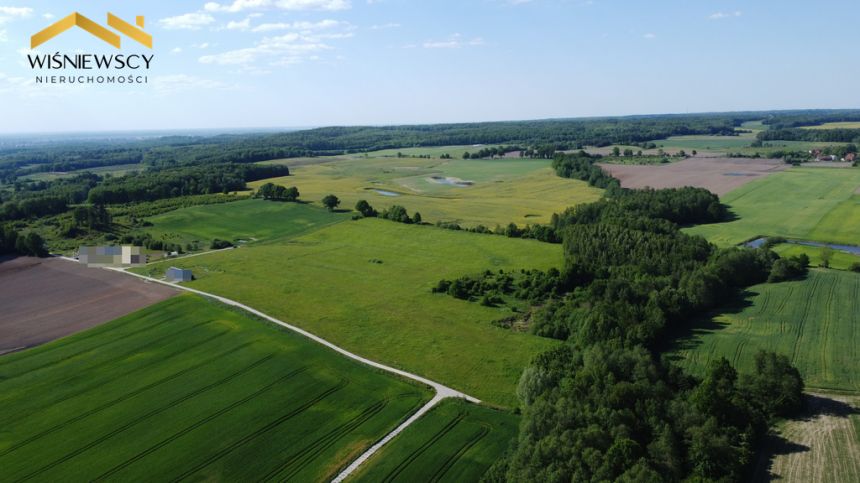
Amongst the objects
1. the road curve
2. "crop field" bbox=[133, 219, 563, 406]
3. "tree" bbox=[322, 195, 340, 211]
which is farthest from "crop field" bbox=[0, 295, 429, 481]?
"tree" bbox=[322, 195, 340, 211]

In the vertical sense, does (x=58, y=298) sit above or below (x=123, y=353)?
above

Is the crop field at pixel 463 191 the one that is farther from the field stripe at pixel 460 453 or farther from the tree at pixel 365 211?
the field stripe at pixel 460 453

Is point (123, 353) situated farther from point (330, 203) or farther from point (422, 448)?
point (330, 203)

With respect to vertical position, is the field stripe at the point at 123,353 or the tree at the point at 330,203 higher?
the tree at the point at 330,203

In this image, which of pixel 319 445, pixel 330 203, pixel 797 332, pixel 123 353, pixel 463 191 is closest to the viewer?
pixel 319 445

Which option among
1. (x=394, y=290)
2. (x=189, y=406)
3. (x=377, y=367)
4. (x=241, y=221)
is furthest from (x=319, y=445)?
(x=241, y=221)

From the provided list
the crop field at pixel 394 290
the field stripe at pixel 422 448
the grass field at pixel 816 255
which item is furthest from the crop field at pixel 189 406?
the grass field at pixel 816 255

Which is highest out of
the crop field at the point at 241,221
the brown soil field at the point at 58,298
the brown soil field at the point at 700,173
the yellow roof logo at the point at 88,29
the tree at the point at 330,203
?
the yellow roof logo at the point at 88,29
